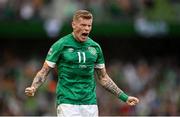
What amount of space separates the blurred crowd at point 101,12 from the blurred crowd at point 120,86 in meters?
1.05

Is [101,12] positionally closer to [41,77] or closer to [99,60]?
[99,60]

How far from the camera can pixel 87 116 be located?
1102 centimetres

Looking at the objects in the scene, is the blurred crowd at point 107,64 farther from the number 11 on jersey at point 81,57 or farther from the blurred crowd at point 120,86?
the number 11 on jersey at point 81,57

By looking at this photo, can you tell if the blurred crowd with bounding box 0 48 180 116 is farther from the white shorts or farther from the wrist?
the white shorts

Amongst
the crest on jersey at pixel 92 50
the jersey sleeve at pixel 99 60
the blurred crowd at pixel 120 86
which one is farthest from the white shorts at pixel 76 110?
the blurred crowd at pixel 120 86

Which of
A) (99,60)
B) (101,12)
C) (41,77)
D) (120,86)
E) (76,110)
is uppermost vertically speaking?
(99,60)

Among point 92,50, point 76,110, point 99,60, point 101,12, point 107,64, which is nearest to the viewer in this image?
point 76,110

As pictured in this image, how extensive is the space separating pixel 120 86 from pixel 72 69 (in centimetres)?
1053

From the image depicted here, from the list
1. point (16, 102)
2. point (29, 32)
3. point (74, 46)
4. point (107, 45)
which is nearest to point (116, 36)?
point (107, 45)

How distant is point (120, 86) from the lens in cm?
2144

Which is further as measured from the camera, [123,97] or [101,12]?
[101,12]

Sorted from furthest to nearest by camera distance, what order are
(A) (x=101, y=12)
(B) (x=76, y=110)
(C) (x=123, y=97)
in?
(A) (x=101, y=12)
(C) (x=123, y=97)
(B) (x=76, y=110)

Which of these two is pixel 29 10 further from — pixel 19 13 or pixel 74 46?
pixel 74 46

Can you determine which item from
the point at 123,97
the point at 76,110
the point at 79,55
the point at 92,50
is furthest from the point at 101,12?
the point at 76,110
